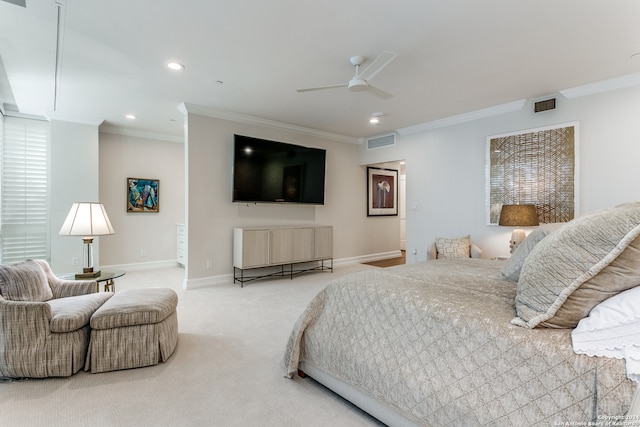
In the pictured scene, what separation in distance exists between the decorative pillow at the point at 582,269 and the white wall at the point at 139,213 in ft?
20.4

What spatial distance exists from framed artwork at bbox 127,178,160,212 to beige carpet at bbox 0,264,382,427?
3.85 meters

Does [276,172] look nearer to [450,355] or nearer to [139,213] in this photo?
[139,213]

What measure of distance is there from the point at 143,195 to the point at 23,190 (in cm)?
164

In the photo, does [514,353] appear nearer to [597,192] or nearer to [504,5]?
[504,5]

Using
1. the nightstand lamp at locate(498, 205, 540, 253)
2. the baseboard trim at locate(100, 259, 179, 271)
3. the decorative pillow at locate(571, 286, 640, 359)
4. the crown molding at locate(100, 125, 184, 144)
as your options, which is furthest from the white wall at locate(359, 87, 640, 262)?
the baseboard trim at locate(100, 259, 179, 271)

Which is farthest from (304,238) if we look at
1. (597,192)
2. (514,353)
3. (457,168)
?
(514,353)

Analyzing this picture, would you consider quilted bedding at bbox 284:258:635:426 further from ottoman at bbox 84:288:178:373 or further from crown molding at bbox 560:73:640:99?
crown molding at bbox 560:73:640:99

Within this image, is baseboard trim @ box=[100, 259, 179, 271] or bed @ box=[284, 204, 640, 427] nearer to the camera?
bed @ box=[284, 204, 640, 427]

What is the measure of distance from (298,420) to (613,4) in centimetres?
342

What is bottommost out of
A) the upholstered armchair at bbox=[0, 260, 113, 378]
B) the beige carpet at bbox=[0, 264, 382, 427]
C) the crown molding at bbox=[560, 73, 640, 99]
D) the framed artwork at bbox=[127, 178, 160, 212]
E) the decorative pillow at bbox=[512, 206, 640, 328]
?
the beige carpet at bbox=[0, 264, 382, 427]

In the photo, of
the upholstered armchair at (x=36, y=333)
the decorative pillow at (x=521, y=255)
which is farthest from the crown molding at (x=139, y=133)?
the decorative pillow at (x=521, y=255)

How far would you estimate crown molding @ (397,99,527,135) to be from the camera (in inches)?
169

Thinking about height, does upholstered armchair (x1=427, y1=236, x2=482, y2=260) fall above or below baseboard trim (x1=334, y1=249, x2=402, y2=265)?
above

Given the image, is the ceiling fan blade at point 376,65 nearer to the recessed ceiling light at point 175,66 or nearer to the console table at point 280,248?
the recessed ceiling light at point 175,66
